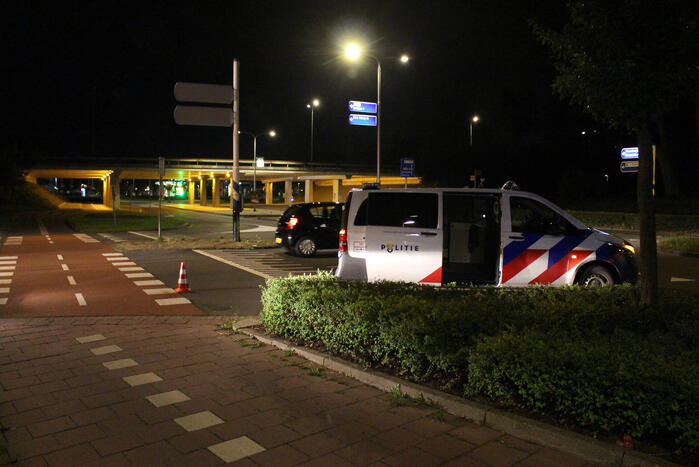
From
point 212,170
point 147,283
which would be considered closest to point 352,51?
point 147,283

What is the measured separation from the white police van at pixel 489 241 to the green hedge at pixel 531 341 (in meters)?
1.62

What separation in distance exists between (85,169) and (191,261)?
5240cm

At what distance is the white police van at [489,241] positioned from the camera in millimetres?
9195

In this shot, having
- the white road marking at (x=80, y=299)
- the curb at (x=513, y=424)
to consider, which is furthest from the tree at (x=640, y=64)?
the white road marking at (x=80, y=299)

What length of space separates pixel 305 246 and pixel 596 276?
30.2 feet

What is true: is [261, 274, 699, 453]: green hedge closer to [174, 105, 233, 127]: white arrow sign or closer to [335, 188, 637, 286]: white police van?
[335, 188, 637, 286]: white police van

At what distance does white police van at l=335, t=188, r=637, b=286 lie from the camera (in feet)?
30.2

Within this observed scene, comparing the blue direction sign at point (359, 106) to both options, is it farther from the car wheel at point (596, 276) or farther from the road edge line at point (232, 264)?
the car wheel at point (596, 276)

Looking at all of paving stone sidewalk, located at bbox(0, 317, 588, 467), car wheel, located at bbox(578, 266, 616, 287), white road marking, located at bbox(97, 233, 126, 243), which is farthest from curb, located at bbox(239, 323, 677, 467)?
white road marking, located at bbox(97, 233, 126, 243)

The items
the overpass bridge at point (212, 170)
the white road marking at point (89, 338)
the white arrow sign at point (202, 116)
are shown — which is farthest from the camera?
the overpass bridge at point (212, 170)

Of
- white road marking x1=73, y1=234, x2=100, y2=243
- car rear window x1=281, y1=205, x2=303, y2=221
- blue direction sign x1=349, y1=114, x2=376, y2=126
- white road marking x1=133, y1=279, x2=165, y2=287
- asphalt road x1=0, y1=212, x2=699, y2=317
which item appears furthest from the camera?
blue direction sign x1=349, y1=114, x2=376, y2=126

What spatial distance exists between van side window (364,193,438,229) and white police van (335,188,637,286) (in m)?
0.02

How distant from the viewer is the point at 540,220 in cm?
953

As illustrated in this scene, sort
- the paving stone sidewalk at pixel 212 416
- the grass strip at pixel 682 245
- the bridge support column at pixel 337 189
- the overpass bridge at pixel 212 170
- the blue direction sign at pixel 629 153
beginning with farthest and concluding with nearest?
the bridge support column at pixel 337 189
the overpass bridge at pixel 212 170
the blue direction sign at pixel 629 153
the grass strip at pixel 682 245
the paving stone sidewalk at pixel 212 416
